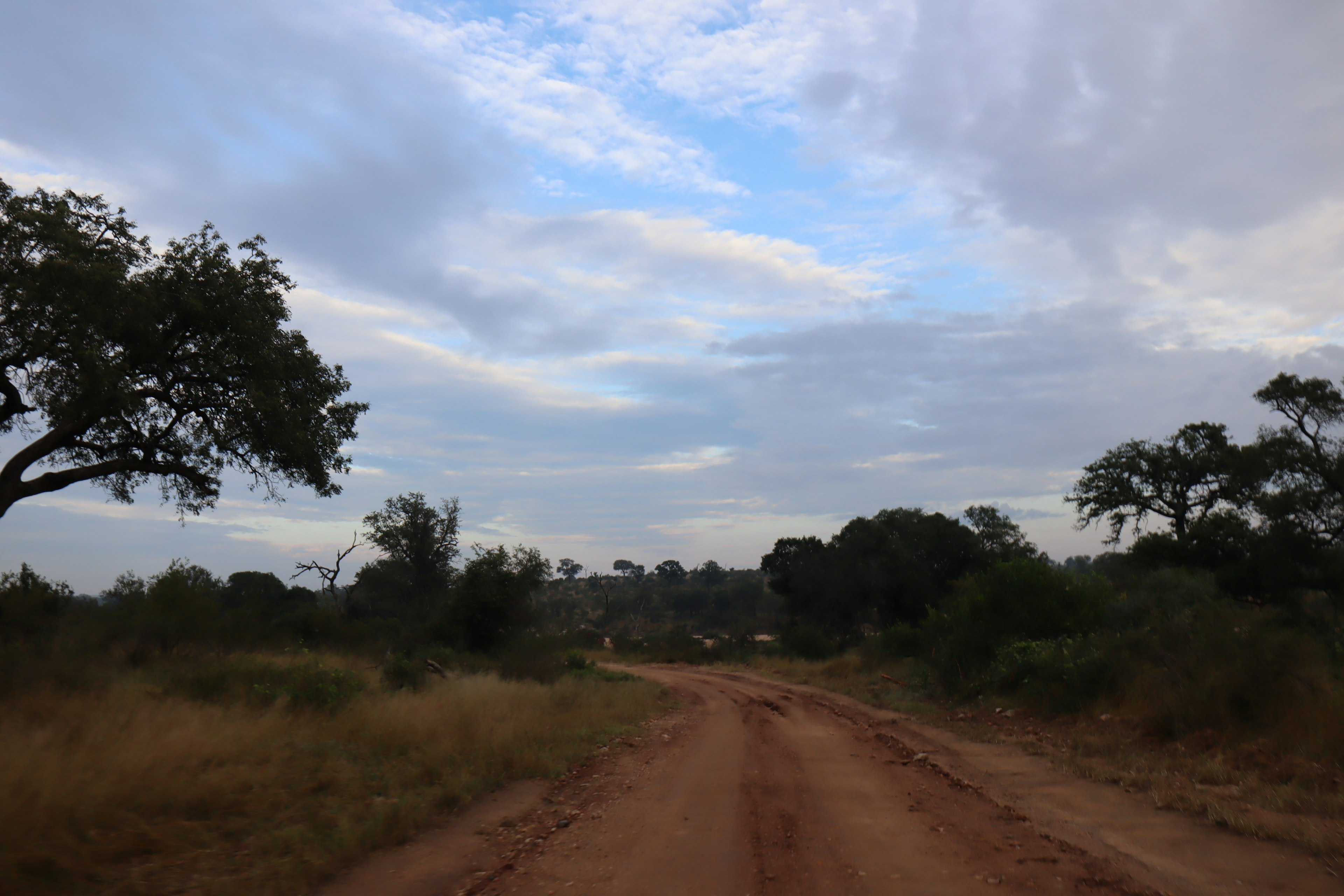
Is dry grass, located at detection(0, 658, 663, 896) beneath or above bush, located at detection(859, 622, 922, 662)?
above

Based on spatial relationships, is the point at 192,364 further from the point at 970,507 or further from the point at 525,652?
the point at 970,507

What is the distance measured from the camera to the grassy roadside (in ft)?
21.3

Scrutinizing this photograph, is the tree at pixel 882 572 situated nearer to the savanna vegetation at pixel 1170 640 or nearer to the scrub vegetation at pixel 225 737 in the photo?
the savanna vegetation at pixel 1170 640

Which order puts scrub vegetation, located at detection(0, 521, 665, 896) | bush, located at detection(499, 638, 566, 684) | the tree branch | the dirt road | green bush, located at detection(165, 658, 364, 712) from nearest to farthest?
the dirt road → scrub vegetation, located at detection(0, 521, 665, 896) → green bush, located at detection(165, 658, 364, 712) → the tree branch → bush, located at detection(499, 638, 566, 684)

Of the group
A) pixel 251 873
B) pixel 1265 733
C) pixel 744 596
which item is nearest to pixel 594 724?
pixel 251 873

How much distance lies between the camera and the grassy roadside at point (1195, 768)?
21.3 feet

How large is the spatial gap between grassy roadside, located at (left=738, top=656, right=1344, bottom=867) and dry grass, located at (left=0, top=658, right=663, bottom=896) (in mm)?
7446

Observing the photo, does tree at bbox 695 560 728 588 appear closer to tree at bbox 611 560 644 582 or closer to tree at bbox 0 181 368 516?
tree at bbox 611 560 644 582

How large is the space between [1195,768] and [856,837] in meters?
5.35

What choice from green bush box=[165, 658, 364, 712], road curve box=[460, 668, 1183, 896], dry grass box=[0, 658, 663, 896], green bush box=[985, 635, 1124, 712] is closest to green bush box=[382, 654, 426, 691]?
green bush box=[165, 658, 364, 712]

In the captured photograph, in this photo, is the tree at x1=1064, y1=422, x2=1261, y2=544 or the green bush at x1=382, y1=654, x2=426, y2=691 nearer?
the green bush at x1=382, y1=654, x2=426, y2=691

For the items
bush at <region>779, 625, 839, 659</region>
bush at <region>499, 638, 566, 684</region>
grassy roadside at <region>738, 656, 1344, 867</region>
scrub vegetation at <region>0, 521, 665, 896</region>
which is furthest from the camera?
bush at <region>779, 625, 839, 659</region>

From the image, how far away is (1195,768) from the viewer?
8953 millimetres

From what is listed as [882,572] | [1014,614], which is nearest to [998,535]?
[882,572]
